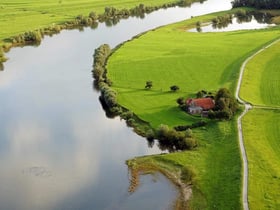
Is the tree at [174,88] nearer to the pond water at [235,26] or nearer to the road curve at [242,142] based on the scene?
the road curve at [242,142]

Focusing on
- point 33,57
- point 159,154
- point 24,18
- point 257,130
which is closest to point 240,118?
point 257,130

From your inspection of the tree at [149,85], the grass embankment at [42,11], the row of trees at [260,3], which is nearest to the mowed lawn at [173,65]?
the tree at [149,85]

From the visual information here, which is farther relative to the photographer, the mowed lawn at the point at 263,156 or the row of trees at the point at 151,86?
the row of trees at the point at 151,86

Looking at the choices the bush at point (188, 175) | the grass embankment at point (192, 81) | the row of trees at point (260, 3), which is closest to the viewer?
the grass embankment at point (192, 81)

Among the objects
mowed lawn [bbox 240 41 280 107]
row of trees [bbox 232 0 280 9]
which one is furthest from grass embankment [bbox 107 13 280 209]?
row of trees [bbox 232 0 280 9]

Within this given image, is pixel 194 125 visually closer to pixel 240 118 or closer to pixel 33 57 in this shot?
pixel 240 118

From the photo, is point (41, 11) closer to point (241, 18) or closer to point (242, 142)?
point (241, 18)

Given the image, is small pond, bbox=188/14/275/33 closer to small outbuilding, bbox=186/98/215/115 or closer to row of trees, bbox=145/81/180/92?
row of trees, bbox=145/81/180/92
